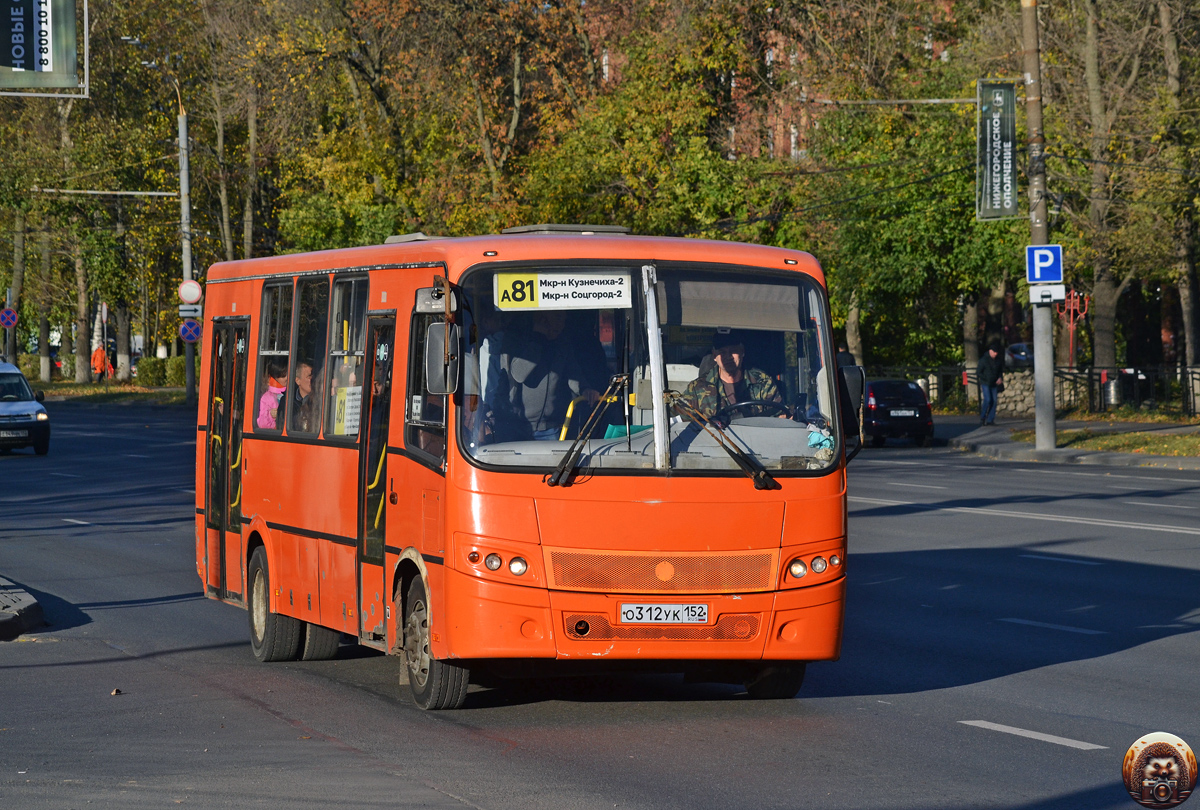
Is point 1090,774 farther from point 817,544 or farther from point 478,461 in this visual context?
point 478,461

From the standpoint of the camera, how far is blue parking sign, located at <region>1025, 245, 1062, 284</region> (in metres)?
30.1

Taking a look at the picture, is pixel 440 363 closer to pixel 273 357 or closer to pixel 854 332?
pixel 273 357

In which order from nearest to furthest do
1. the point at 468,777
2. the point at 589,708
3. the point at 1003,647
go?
1. the point at 468,777
2. the point at 589,708
3. the point at 1003,647

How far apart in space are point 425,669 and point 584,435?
1436mm

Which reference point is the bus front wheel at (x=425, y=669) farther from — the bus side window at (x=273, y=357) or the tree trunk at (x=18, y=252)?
the tree trunk at (x=18, y=252)

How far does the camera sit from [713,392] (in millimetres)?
8578

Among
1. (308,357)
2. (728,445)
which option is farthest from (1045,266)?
(728,445)

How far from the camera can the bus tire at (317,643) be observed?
10.6 metres

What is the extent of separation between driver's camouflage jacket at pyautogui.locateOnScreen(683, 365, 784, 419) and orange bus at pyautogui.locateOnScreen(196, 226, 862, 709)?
0.01 meters

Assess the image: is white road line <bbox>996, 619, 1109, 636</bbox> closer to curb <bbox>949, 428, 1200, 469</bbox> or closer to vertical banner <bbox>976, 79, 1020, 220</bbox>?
curb <bbox>949, 428, 1200, 469</bbox>

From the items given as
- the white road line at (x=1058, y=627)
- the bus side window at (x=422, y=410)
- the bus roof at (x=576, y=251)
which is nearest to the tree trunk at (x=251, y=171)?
the white road line at (x=1058, y=627)

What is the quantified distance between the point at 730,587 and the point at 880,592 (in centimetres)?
558

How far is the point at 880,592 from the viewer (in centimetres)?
1361

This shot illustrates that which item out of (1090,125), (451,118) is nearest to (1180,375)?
(1090,125)
